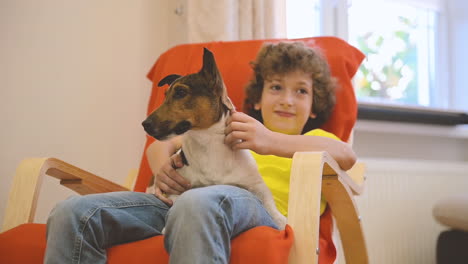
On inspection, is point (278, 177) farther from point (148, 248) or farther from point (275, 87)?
point (148, 248)

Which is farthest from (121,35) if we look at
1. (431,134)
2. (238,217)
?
(431,134)

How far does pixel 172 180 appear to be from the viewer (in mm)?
1076

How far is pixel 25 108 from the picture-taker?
1.83m

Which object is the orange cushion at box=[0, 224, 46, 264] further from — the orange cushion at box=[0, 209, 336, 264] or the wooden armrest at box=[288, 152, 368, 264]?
the wooden armrest at box=[288, 152, 368, 264]

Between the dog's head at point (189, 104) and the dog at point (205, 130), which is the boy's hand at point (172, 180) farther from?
the dog's head at point (189, 104)

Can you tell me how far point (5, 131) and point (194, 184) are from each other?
104cm

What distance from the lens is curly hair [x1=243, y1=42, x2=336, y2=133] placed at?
53.8 inches

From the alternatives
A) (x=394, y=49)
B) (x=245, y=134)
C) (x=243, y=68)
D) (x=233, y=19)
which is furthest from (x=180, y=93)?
(x=394, y=49)

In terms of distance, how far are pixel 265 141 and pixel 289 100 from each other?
0.33 m

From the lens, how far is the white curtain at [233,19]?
188 centimetres

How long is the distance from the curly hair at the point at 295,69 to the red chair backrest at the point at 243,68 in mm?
57

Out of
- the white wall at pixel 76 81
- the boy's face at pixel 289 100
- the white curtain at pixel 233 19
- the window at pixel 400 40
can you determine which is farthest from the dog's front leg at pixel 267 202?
the window at pixel 400 40

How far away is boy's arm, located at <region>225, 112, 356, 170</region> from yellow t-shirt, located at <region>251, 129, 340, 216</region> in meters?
0.17

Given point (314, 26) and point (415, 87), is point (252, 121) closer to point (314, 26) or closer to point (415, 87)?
point (314, 26)
